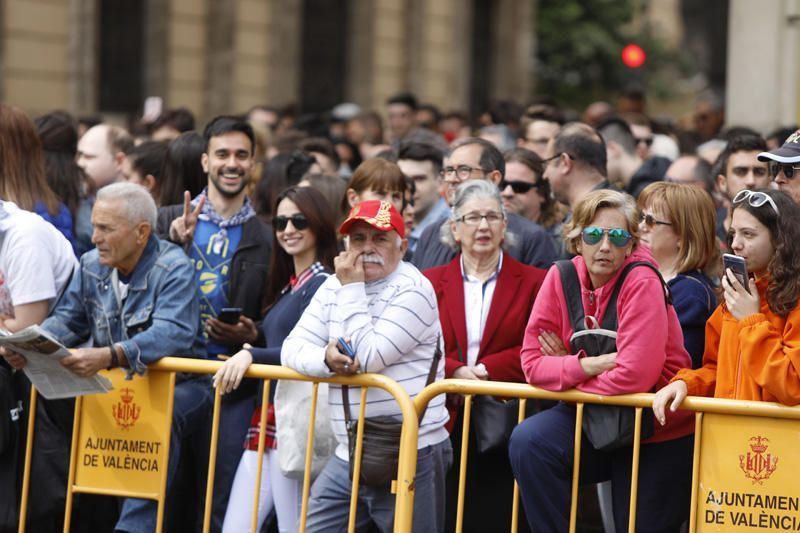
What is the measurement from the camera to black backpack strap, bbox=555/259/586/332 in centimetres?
568

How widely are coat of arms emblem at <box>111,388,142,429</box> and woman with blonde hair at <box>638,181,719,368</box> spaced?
8.14 ft

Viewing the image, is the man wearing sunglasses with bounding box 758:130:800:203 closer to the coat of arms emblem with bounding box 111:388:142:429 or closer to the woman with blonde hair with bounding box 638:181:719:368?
the woman with blonde hair with bounding box 638:181:719:368

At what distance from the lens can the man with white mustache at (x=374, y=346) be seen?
5.77 metres

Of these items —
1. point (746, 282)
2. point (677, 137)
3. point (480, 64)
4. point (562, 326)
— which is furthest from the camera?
point (480, 64)

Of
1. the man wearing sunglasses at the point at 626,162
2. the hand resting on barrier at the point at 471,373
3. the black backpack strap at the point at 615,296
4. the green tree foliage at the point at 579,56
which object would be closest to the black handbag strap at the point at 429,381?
the hand resting on barrier at the point at 471,373

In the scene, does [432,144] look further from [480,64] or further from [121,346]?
[480,64]

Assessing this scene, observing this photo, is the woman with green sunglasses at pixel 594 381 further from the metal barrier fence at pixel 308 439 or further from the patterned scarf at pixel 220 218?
the patterned scarf at pixel 220 218

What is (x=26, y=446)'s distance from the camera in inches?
254

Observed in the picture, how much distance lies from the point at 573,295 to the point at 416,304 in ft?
2.20

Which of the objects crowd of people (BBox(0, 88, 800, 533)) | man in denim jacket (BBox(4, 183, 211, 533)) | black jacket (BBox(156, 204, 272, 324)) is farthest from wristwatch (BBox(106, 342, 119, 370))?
black jacket (BBox(156, 204, 272, 324))

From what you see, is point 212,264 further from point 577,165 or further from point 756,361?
point 756,361

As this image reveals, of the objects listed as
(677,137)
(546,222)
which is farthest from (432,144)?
(677,137)

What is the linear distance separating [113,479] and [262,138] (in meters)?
5.00

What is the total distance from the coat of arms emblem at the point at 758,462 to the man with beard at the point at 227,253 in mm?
2448
